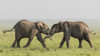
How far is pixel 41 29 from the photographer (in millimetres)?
17047

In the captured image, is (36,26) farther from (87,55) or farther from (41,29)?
(87,55)

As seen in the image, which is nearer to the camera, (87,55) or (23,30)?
(87,55)

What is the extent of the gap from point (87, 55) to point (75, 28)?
439 centimetres

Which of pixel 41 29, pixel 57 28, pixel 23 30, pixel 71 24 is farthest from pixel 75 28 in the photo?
pixel 23 30

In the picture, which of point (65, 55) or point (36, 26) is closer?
point (65, 55)

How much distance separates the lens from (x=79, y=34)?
1698 cm

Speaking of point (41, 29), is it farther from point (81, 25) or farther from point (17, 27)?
point (81, 25)

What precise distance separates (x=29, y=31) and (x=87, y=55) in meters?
5.63

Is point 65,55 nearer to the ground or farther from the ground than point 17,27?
nearer to the ground

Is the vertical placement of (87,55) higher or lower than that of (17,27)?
lower

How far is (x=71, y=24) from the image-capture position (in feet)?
56.5

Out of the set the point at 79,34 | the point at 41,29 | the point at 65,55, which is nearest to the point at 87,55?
the point at 65,55

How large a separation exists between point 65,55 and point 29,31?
476 centimetres

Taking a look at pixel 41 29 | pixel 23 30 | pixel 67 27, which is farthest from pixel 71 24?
pixel 23 30
